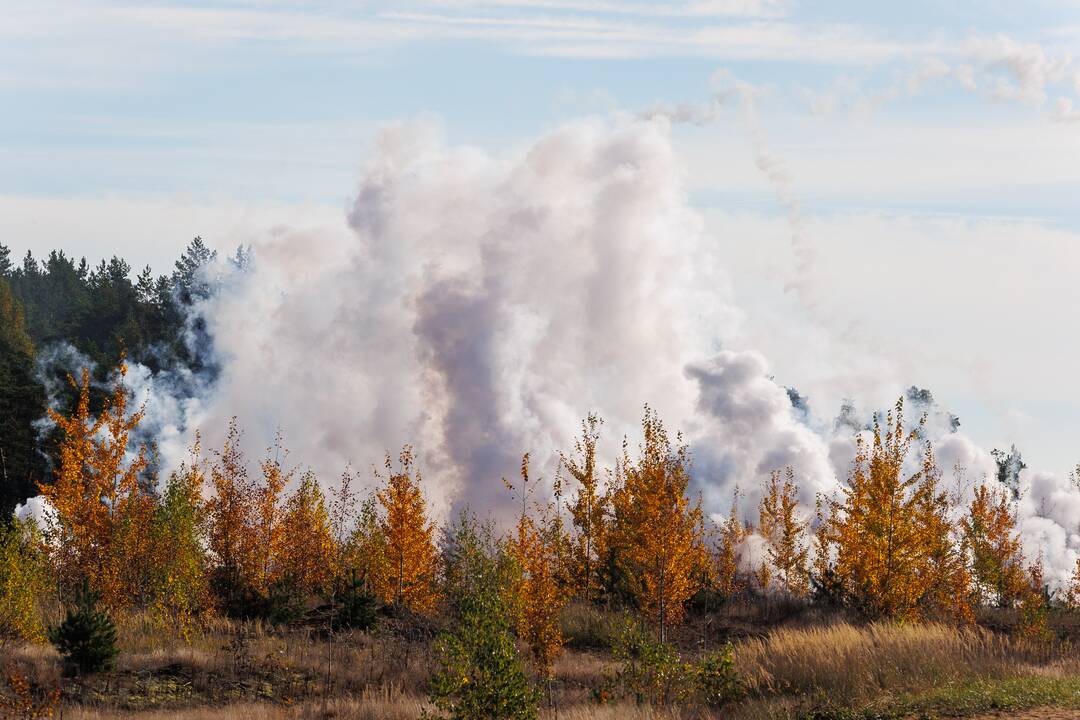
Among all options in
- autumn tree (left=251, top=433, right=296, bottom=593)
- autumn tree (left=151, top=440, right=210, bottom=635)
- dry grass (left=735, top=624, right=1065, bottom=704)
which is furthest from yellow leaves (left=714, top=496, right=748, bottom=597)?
autumn tree (left=151, top=440, right=210, bottom=635)

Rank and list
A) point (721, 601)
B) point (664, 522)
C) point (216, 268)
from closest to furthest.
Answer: point (664, 522) → point (721, 601) → point (216, 268)

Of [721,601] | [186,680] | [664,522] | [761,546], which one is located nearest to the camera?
[186,680]

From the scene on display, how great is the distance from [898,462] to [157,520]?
2225 centimetres

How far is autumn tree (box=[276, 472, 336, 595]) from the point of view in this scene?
3625cm

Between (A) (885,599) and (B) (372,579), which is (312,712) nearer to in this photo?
(B) (372,579)

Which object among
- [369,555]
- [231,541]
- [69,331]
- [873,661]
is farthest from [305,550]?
[69,331]

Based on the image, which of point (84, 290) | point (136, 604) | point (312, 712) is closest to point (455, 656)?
point (312, 712)

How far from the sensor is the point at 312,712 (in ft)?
76.6

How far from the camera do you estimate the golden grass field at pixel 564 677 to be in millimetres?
19859

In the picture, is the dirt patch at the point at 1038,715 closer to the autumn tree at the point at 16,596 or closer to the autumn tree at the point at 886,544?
the autumn tree at the point at 886,544

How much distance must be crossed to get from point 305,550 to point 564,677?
1125 cm

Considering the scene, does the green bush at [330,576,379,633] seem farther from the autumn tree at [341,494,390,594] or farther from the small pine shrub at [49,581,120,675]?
the small pine shrub at [49,581,120,675]

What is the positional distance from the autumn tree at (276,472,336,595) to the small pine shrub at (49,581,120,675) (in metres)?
9.80

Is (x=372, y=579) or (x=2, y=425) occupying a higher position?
(x=2, y=425)
